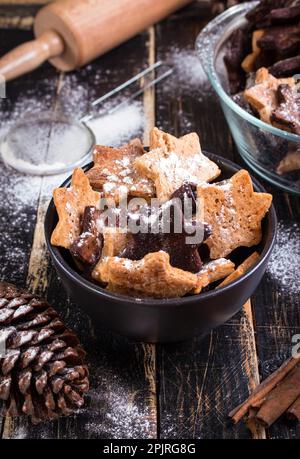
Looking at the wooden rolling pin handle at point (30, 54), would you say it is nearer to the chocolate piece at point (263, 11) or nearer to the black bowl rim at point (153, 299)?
the chocolate piece at point (263, 11)

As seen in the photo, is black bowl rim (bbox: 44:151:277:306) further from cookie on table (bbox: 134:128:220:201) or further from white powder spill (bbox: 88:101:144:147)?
white powder spill (bbox: 88:101:144:147)

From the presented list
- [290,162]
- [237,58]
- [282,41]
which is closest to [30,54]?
[237,58]

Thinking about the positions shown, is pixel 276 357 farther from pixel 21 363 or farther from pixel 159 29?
pixel 159 29

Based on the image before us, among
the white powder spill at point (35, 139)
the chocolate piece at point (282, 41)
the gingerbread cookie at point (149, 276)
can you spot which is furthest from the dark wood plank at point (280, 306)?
the white powder spill at point (35, 139)

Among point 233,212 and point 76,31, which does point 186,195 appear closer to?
point 233,212

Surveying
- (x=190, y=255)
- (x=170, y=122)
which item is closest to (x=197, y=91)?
(x=170, y=122)

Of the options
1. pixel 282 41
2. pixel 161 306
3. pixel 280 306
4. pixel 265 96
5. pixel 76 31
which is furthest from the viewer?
pixel 76 31

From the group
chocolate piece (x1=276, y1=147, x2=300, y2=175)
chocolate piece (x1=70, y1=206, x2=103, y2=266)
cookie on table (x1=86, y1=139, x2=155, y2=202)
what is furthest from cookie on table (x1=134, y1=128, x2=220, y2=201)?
chocolate piece (x1=276, y1=147, x2=300, y2=175)
